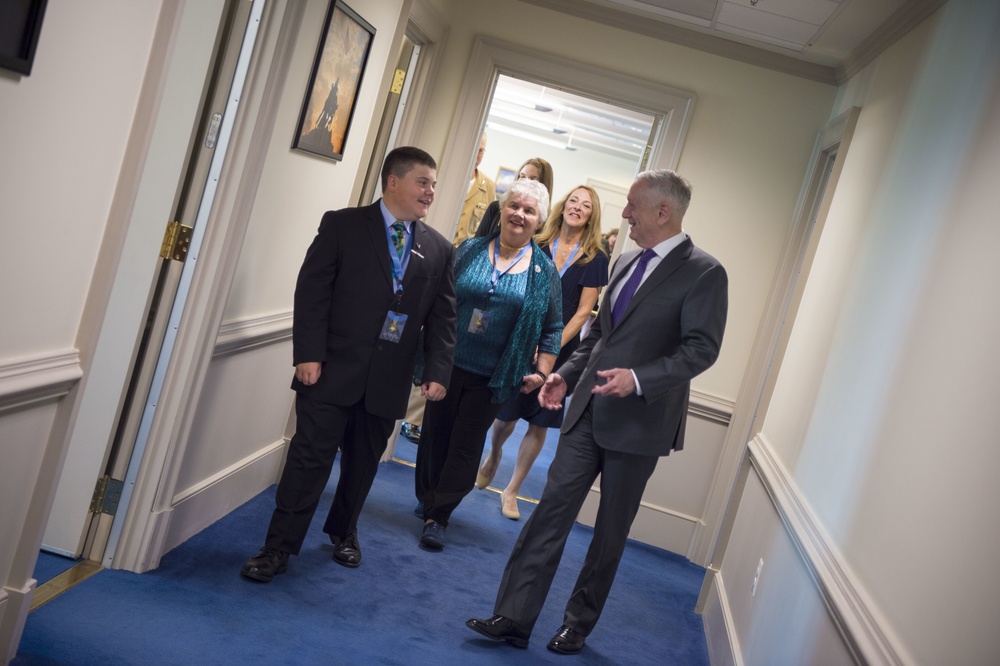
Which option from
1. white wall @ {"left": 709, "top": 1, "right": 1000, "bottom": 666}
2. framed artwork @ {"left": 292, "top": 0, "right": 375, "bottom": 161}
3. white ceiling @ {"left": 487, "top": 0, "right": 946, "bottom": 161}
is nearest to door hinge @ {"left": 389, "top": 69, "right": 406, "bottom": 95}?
framed artwork @ {"left": 292, "top": 0, "right": 375, "bottom": 161}

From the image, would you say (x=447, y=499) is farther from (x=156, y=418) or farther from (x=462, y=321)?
(x=156, y=418)

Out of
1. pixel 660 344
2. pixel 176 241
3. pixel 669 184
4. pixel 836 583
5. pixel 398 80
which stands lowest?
pixel 836 583

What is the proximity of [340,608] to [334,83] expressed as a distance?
2.02 meters

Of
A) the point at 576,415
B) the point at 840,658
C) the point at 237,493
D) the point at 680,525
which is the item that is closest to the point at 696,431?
the point at 680,525

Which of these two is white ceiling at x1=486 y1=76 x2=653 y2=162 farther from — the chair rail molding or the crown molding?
the chair rail molding

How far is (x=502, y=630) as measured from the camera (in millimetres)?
3498

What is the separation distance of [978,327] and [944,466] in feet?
1.08

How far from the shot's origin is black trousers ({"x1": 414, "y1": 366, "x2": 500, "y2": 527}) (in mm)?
4445

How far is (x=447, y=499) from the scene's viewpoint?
4.50 metres

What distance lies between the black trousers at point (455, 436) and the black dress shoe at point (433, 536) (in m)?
0.05

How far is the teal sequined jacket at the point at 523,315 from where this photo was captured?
14.3 ft

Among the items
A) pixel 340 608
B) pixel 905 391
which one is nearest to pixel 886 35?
pixel 905 391

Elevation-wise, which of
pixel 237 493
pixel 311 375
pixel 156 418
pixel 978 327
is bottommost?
pixel 237 493

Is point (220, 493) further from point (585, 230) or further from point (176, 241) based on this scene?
point (585, 230)
